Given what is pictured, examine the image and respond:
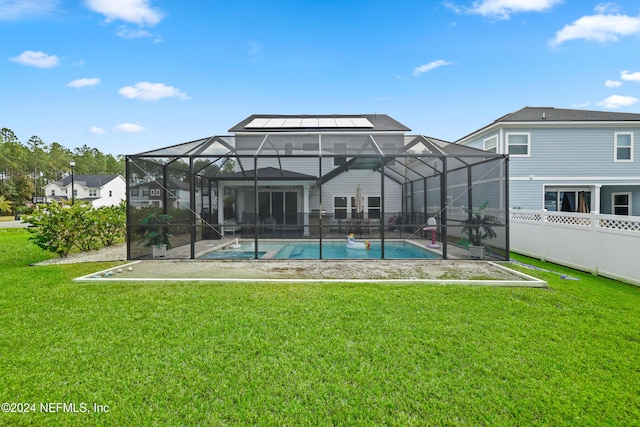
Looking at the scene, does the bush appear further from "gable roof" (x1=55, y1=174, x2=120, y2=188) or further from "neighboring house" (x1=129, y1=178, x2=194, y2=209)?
"gable roof" (x1=55, y1=174, x2=120, y2=188)

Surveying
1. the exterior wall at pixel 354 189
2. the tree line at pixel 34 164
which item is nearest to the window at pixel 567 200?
the exterior wall at pixel 354 189

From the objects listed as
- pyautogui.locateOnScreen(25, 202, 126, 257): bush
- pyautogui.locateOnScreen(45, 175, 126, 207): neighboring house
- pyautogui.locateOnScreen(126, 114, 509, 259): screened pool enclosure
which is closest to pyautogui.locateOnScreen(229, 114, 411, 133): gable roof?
pyautogui.locateOnScreen(126, 114, 509, 259): screened pool enclosure

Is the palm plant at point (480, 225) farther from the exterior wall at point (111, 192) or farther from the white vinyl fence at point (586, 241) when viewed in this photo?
the exterior wall at point (111, 192)

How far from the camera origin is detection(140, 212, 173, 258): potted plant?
7953mm

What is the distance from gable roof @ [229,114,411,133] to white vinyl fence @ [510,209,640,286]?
863 centimetres

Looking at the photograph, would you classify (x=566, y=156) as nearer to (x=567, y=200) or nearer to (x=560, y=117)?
(x=560, y=117)

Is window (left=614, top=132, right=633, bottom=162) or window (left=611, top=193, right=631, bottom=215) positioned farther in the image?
window (left=611, top=193, right=631, bottom=215)

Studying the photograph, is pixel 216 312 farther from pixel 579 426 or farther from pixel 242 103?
pixel 242 103

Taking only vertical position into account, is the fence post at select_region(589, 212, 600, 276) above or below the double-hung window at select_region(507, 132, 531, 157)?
below

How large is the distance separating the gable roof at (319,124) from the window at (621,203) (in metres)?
10.2

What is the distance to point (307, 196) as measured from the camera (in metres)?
13.6

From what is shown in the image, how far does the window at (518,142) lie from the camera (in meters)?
13.0

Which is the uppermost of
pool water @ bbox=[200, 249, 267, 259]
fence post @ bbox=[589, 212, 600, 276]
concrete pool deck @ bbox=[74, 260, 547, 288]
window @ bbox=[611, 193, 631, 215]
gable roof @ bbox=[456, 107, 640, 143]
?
gable roof @ bbox=[456, 107, 640, 143]

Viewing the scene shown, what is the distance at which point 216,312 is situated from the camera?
13.4ft
